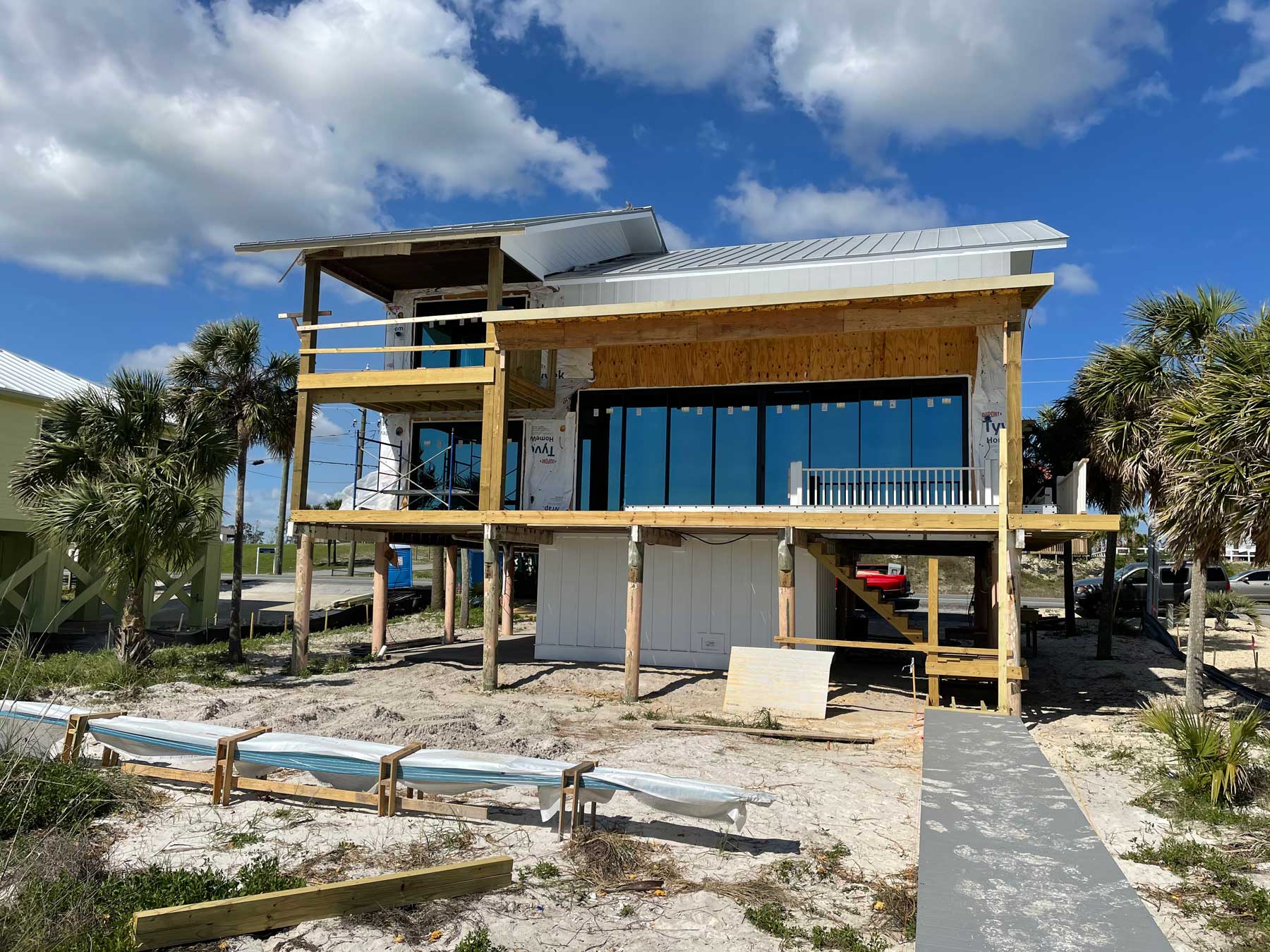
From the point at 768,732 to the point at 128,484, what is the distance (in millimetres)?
11595

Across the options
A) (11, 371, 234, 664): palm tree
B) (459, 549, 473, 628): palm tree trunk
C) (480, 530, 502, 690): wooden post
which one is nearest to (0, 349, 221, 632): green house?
(11, 371, 234, 664): palm tree

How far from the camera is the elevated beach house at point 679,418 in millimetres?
15516

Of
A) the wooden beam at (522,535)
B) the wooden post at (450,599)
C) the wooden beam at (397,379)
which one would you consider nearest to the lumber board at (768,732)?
the wooden beam at (522,535)

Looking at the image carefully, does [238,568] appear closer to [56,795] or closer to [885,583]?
[56,795]

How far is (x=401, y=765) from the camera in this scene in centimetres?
805

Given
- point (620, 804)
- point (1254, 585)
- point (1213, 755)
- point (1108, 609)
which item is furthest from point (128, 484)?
point (1254, 585)

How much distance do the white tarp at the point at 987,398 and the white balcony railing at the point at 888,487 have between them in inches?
19.7

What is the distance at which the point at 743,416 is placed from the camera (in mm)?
18609

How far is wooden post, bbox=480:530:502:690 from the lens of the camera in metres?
16.2

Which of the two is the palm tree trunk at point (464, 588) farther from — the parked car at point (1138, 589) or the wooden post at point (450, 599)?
the parked car at point (1138, 589)

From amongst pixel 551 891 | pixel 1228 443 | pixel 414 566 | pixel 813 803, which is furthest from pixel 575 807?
pixel 414 566

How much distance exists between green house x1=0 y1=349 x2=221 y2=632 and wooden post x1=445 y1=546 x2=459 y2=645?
255 inches

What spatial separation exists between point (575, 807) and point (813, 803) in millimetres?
2665

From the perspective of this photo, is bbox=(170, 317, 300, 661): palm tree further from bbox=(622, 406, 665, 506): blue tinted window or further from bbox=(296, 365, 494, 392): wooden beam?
bbox=(622, 406, 665, 506): blue tinted window
